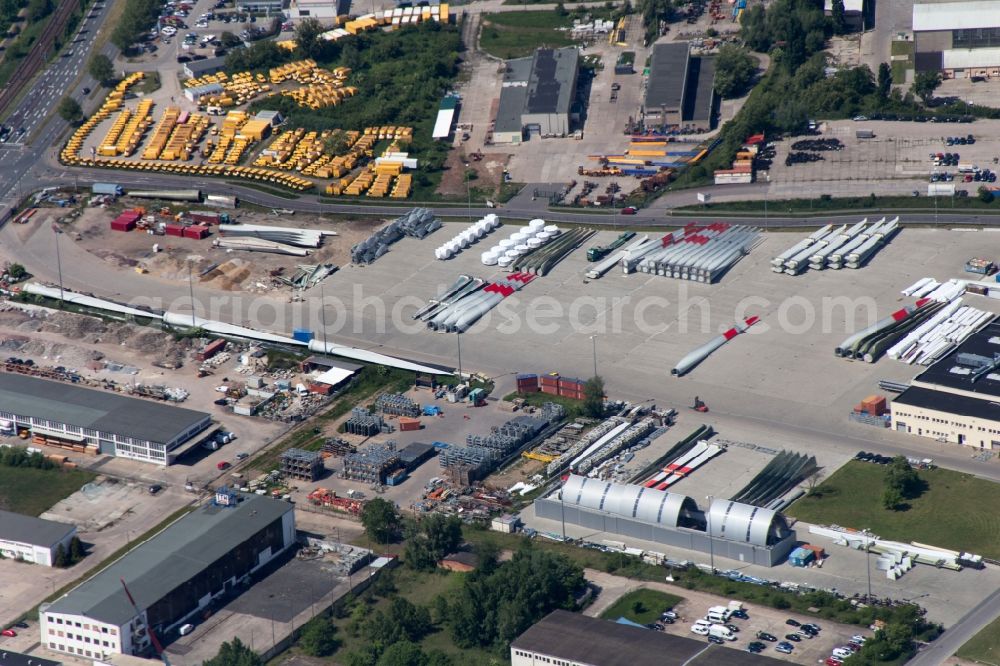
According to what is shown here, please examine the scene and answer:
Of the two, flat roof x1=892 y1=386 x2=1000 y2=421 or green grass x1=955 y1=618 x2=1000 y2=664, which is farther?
flat roof x1=892 y1=386 x2=1000 y2=421

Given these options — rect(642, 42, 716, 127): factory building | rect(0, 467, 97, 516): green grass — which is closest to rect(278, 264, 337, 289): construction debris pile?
rect(0, 467, 97, 516): green grass

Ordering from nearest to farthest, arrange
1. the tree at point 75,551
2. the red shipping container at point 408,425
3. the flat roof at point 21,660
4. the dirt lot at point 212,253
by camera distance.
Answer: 1. the flat roof at point 21,660
2. the tree at point 75,551
3. the red shipping container at point 408,425
4. the dirt lot at point 212,253

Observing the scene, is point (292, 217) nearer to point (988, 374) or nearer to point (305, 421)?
point (305, 421)

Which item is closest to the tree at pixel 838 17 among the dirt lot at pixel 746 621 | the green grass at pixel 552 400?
the green grass at pixel 552 400

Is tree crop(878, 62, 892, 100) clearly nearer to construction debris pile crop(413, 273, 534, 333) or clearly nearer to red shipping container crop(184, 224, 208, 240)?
construction debris pile crop(413, 273, 534, 333)

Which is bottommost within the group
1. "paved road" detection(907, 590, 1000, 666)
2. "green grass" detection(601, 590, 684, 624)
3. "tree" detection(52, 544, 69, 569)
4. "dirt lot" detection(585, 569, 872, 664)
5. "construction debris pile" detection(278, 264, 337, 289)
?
"paved road" detection(907, 590, 1000, 666)

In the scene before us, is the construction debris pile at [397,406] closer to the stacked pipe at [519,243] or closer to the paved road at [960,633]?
the stacked pipe at [519,243]

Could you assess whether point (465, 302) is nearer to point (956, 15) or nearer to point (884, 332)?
point (884, 332)

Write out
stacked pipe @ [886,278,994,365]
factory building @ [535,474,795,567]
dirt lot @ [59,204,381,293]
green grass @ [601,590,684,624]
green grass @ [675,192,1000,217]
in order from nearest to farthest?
green grass @ [601,590,684,624], factory building @ [535,474,795,567], stacked pipe @ [886,278,994,365], dirt lot @ [59,204,381,293], green grass @ [675,192,1000,217]
